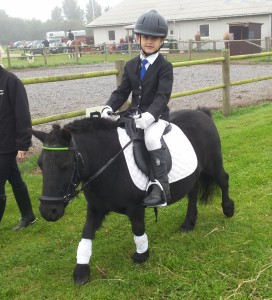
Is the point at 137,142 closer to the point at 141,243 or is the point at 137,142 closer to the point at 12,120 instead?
the point at 141,243

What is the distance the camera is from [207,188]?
13.9ft

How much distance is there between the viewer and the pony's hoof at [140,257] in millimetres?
3504

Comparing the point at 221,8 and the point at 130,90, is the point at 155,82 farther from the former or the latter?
the point at 221,8

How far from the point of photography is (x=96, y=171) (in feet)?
9.86

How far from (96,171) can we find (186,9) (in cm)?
4034

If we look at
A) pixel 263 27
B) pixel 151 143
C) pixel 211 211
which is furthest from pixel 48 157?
pixel 263 27

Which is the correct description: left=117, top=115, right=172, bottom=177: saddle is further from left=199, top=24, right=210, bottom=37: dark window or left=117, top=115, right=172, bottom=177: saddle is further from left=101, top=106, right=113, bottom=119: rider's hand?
left=199, top=24, right=210, bottom=37: dark window

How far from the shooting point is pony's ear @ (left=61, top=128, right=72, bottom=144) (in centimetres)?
263

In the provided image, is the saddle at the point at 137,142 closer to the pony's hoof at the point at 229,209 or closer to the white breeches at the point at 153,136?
the white breeches at the point at 153,136

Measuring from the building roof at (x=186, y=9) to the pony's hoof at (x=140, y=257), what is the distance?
33769 mm

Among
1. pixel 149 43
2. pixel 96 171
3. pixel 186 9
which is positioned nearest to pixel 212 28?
pixel 186 9

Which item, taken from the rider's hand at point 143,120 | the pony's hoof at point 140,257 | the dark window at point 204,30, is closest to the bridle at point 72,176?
the rider's hand at point 143,120

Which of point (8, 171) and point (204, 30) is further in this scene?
point (204, 30)

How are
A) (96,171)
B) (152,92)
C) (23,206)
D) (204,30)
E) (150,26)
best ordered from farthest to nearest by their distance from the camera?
1. (204,30)
2. (23,206)
3. (152,92)
4. (150,26)
5. (96,171)
